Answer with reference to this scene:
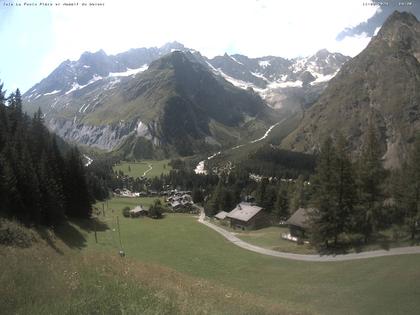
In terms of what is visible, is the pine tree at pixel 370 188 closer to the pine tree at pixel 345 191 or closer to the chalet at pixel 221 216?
the pine tree at pixel 345 191

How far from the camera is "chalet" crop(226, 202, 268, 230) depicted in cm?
9475

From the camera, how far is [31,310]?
11.5 m

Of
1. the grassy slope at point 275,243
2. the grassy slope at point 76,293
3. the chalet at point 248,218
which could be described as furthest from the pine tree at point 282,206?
the grassy slope at point 76,293

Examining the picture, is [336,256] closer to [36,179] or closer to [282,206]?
[36,179]

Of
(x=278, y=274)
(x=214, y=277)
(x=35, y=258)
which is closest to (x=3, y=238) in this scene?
(x=35, y=258)

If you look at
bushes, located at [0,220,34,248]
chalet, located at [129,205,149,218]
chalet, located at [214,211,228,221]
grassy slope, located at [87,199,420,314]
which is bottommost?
chalet, located at [214,211,228,221]

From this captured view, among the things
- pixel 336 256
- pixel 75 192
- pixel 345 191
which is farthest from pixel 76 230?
pixel 345 191

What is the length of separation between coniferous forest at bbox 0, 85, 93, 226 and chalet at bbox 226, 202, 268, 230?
35.3m

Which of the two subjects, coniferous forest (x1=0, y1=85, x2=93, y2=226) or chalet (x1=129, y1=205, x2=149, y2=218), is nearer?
coniferous forest (x1=0, y1=85, x2=93, y2=226)

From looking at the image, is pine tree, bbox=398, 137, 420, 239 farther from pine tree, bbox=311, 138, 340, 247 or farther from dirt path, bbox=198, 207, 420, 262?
pine tree, bbox=311, 138, 340, 247

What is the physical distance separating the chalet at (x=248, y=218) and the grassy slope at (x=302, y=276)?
25864 millimetres

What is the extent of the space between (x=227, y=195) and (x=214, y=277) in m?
83.0

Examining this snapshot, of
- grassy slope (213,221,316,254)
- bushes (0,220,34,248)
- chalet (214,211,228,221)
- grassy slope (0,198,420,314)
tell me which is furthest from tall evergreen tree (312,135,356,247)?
chalet (214,211,228,221)

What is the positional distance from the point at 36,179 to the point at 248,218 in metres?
51.6
